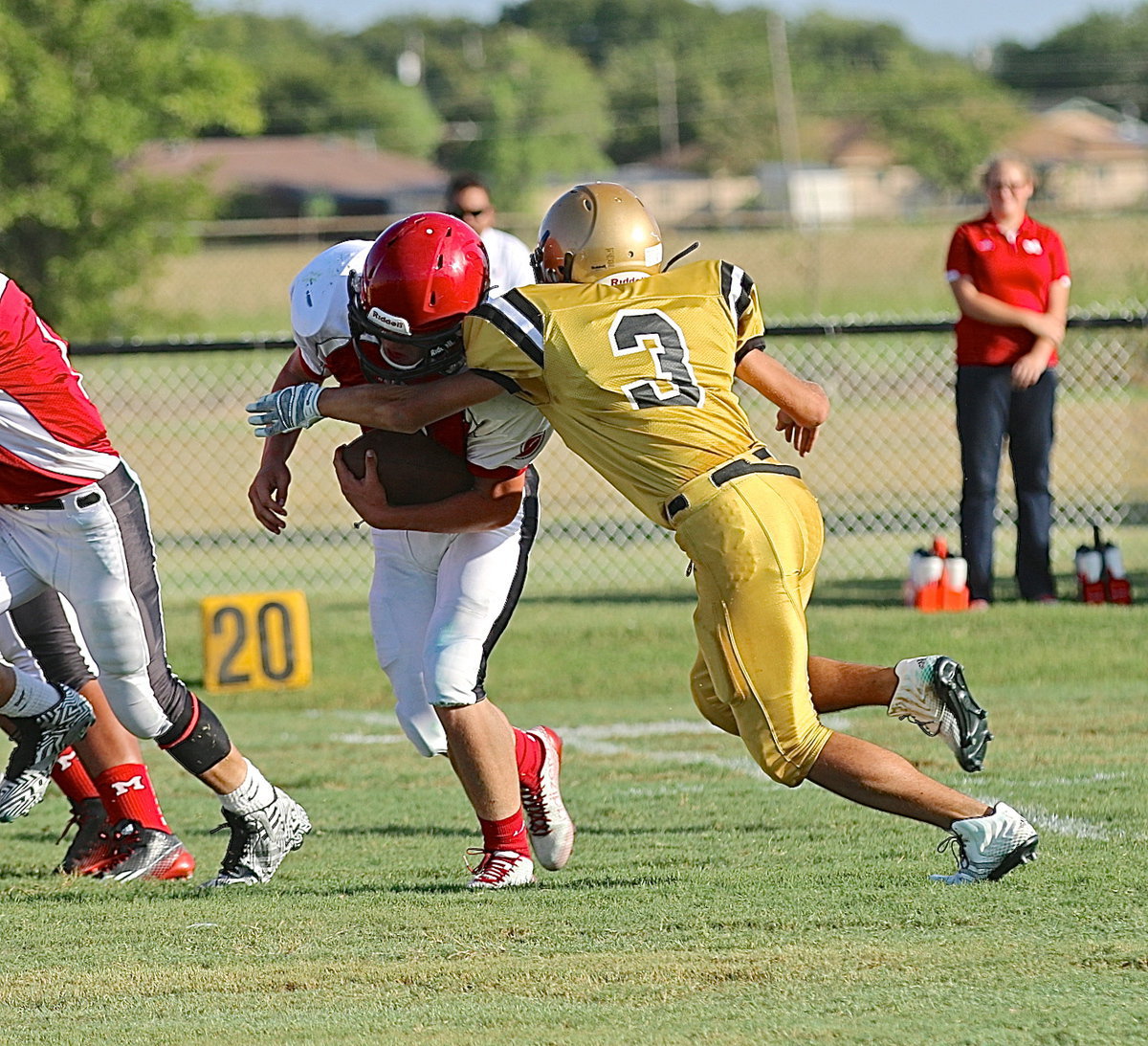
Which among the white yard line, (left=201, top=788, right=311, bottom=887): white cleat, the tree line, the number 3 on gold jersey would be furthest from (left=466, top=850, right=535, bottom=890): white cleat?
the tree line

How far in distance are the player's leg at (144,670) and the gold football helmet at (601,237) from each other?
145cm

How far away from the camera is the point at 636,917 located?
437 centimetres

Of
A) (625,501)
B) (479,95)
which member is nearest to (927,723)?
(625,501)

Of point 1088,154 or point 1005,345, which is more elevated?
point 1005,345

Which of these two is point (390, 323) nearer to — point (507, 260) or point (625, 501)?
point (507, 260)

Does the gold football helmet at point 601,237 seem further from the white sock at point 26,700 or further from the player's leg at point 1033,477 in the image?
the player's leg at point 1033,477

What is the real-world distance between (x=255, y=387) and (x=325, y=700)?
10.5m

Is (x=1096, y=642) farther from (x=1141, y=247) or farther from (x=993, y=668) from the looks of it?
(x=1141, y=247)

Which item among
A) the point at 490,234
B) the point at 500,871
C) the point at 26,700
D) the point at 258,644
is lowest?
the point at 258,644

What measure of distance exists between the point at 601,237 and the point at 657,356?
40cm

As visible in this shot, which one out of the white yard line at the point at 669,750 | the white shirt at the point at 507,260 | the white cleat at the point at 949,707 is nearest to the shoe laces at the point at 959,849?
the white cleat at the point at 949,707

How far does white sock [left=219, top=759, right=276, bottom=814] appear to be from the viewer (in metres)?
5.23

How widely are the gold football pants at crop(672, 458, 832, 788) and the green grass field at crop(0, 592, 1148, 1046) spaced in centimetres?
42

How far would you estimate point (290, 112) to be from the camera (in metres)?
82.3
